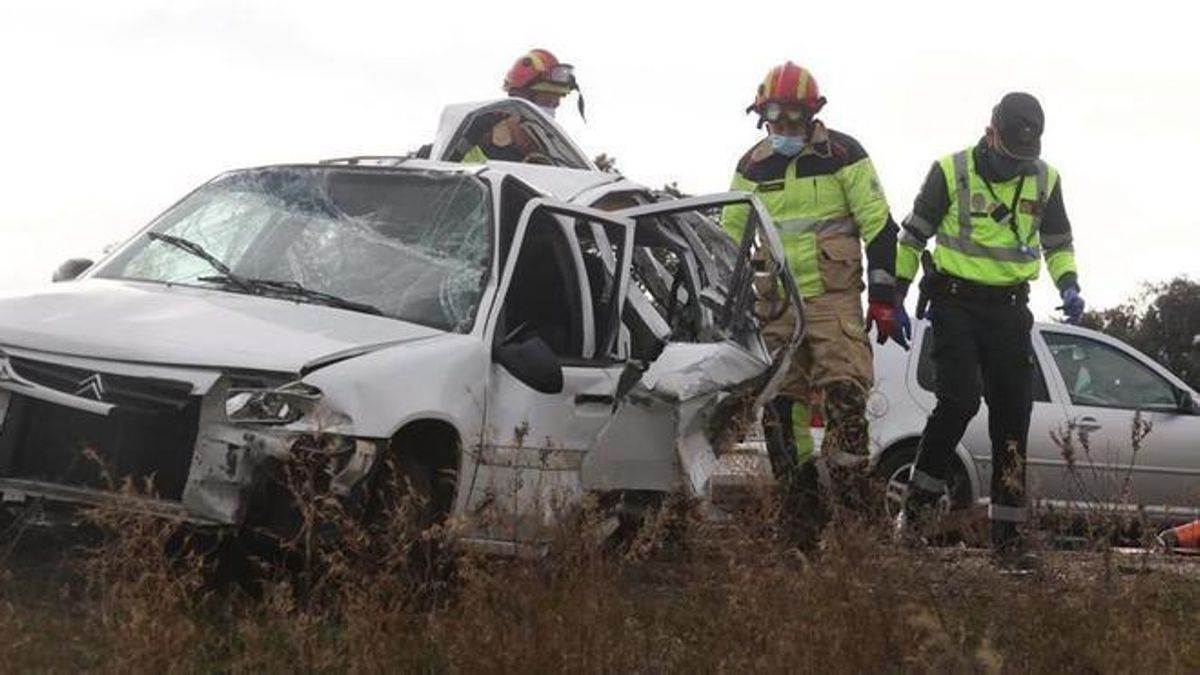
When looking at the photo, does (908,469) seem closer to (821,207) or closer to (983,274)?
(821,207)

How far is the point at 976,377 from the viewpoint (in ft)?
22.2

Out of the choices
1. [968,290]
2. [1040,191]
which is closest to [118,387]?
[968,290]

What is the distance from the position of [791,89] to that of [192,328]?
3.43 metres

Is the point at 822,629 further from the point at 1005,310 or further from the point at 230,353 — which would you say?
the point at 1005,310

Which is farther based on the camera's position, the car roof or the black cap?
the black cap

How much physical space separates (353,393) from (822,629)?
1.63m

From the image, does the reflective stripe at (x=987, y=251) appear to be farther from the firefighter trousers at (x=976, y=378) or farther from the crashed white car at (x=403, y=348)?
the crashed white car at (x=403, y=348)

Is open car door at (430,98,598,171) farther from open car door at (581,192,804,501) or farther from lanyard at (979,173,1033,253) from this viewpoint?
lanyard at (979,173,1033,253)

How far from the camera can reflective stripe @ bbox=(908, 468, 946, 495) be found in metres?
6.85

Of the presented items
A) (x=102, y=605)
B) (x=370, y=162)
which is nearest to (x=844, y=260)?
(x=370, y=162)

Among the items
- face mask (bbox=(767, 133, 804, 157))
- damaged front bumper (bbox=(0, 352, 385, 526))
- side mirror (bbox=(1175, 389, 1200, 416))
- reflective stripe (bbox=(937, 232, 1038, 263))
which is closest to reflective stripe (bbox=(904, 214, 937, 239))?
reflective stripe (bbox=(937, 232, 1038, 263))

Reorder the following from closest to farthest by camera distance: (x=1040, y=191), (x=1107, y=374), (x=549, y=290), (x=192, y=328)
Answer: (x=192, y=328), (x=549, y=290), (x=1040, y=191), (x=1107, y=374)

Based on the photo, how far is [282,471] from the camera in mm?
4574

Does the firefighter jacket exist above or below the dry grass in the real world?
above
